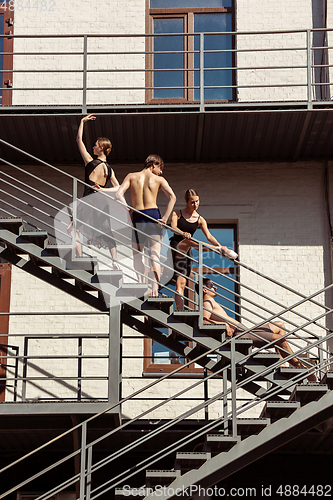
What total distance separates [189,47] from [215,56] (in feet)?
1.80

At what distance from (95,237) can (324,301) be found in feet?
15.2

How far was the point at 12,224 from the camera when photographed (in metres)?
9.67

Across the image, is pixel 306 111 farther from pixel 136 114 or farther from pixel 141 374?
pixel 141 374

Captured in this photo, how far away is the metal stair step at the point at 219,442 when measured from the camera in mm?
8359

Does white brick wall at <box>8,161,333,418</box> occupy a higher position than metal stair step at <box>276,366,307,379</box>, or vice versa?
white brick wall at <box>8,161,333,418</box>

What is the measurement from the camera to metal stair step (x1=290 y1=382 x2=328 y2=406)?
8.28m

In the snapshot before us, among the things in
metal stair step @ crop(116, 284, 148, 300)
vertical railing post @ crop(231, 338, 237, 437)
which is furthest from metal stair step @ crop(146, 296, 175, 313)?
vertical railing post @ crop(231, 338, 237, 437)

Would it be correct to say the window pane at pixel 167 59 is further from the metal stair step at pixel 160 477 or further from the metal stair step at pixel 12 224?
the metal stair step at pixel 160 477

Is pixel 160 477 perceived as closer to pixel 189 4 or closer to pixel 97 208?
pixel 97 208

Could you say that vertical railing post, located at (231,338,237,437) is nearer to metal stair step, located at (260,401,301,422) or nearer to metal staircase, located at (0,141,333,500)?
metal staircase, located at (0,141,333,500)

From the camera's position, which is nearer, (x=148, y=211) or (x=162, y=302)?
(x=162, y=302)

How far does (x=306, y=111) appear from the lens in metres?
11.6

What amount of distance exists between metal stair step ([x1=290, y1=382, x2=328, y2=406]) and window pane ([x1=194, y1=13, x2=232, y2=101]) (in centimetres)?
667

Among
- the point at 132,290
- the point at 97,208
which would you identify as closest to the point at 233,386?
the point at 132,290
